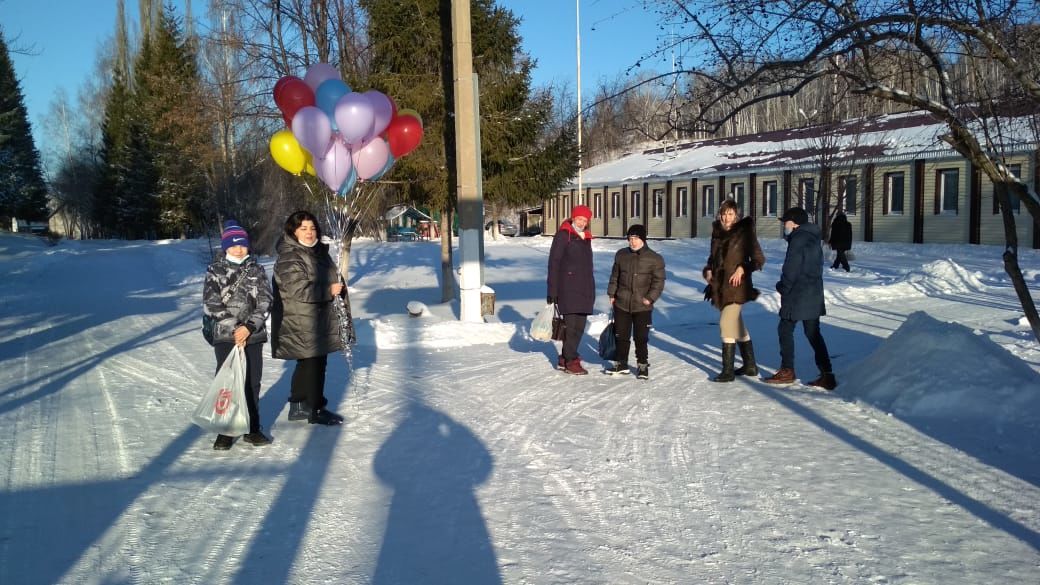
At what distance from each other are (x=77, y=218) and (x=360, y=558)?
265 ft

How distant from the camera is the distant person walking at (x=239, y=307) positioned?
554cm

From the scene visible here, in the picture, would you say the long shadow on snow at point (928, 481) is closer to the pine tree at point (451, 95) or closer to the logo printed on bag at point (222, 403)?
the logo printed on bag at point (222, 403)

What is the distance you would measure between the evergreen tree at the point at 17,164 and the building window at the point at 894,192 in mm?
41088

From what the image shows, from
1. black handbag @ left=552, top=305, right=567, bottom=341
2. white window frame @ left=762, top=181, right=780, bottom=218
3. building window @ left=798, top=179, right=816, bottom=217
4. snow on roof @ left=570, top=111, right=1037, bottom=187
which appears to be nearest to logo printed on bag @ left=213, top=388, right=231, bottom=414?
black handbag @ left=552, top=305, right=567, bottom=341

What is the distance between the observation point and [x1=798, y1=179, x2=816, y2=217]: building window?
23.4m

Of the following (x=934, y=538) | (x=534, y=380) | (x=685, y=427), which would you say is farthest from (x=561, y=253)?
(x=934, y=538)

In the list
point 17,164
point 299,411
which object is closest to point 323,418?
point 299,411

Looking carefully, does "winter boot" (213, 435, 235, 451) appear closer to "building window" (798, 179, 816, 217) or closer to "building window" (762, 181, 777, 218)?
"building window" (798, 179, 816, 217)

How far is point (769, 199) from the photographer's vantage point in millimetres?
35062

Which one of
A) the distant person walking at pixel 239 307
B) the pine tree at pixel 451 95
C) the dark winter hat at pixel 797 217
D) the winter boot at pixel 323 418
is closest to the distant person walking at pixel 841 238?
the pine tree at pixel 451 95

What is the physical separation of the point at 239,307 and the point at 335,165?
400 centimetres

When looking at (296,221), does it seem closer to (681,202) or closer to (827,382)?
(827,382)

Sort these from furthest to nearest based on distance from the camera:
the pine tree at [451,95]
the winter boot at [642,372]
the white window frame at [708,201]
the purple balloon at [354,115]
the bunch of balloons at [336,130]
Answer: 1. the white window frame at [708,201]
2. the pine tree at [451,95]
3. the bunch of balloons at [336,130]
4. the purple balloon at [354,115]
5. the winter boot at [642,372]

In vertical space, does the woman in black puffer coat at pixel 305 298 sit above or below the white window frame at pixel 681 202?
below
